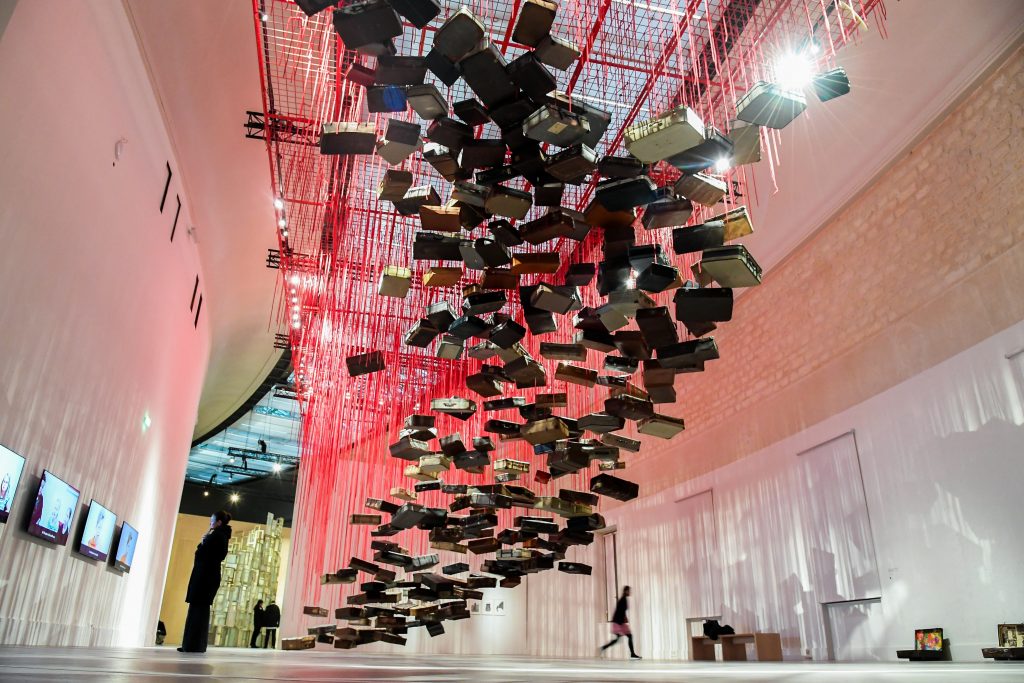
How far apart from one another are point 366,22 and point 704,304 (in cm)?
260

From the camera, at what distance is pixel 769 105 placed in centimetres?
382

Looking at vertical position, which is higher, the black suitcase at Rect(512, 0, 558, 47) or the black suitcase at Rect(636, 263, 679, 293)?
the black suitcase at Rect(512, 0, 558, 47)

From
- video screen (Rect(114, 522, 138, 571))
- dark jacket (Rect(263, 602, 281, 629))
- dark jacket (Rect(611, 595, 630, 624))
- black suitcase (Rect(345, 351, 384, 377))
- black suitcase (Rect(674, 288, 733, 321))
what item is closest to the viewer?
black suitcase (Rect(674, 288, 733, 321))

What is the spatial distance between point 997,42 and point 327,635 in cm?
970

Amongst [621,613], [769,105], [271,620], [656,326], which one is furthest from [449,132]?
[271,620]

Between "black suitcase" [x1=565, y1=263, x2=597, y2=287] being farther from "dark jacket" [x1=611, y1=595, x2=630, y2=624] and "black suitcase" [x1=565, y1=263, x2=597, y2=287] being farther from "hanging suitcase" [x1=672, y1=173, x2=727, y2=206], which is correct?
"dark jacket" [x1=611, y1=595, x2=630, y2=624]

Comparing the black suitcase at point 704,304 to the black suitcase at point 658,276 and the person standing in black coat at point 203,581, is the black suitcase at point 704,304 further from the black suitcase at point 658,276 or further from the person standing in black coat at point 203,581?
the person standing in black coat at point 203,581

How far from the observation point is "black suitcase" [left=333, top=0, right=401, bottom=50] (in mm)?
3576

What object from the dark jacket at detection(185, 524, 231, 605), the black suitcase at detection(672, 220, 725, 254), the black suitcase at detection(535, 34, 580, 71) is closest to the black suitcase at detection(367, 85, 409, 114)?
the black suitcase at detection(535, 34, 580, 71)

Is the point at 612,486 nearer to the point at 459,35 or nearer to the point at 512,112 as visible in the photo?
the point at 512,112

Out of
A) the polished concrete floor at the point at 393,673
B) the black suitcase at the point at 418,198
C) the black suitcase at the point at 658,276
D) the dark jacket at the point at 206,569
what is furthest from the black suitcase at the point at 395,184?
the polished concrete floor at the point at 393,673

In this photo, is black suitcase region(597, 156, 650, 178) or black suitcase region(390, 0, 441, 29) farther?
black suitcase region(597, 156, 650, 178)

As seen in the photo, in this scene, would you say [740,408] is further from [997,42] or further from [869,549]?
[997,42]

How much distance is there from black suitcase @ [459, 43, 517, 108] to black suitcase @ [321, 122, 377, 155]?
754 millimetres
